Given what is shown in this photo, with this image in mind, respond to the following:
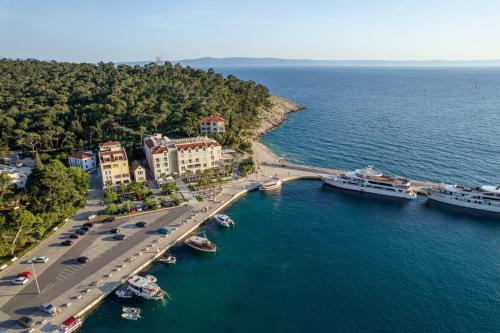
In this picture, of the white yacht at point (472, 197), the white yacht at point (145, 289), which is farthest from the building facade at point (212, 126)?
the white yacht at point (145, 289)

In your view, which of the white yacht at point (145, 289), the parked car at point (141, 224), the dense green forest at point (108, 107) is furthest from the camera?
the dense green forest at point (108, 107)

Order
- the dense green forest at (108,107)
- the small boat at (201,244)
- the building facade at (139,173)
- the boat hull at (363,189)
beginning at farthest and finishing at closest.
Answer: the dense green forest at (108,107)
the building facade at (139,173)
the boat hull at (363,189)
the small boat at (201,244)

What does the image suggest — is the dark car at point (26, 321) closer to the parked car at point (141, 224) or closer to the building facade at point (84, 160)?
the parked car at point (141, 224)

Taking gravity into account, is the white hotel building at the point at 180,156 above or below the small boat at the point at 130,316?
above

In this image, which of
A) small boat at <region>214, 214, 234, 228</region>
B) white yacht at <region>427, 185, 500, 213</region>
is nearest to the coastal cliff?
small boat at <region>214, 214, 234, 228</region>

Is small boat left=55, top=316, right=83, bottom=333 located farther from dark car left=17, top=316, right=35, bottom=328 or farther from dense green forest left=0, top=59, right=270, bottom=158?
dense green forest left=0, top=59, right=270, bottom=158

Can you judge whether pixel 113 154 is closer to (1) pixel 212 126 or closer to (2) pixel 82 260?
(2) pixel 82 260

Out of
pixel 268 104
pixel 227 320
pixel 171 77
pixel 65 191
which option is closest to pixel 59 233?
pixel 65 191
